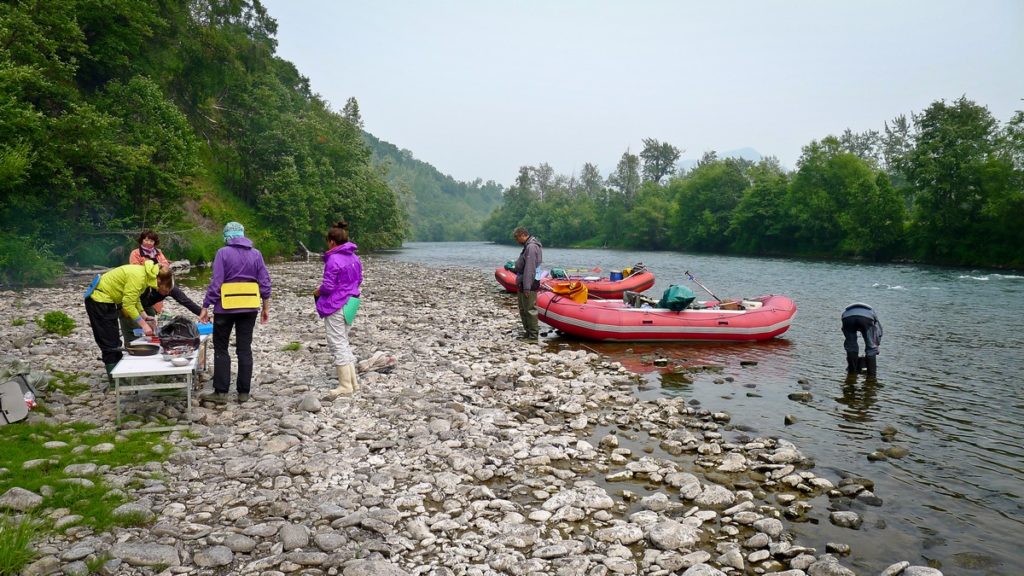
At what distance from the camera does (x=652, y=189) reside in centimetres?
9138

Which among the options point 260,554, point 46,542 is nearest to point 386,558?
point 260,554

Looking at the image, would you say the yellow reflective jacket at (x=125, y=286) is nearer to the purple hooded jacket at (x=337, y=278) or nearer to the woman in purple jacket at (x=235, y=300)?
the woman in purple jacket at (x=235, y=300)

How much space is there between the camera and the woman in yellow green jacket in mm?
6965

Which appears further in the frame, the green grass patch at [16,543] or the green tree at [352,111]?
the green tree at [352,111]

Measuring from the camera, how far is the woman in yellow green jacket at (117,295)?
6965 mm

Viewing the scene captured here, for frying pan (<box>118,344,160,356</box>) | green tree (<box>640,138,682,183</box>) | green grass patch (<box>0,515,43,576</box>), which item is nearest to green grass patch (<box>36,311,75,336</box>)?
frying pan (<box>118,344,160,356</box>)

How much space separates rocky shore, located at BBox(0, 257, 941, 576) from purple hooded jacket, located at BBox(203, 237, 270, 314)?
1.27 metres

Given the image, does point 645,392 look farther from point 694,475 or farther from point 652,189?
point 652,189

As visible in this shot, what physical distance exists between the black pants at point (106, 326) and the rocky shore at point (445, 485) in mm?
542

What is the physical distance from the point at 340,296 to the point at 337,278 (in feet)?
0.80

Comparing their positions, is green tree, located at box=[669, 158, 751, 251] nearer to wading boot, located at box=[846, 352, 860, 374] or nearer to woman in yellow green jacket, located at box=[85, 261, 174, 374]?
wading boot, located at box=[846, 352, 860, 374]

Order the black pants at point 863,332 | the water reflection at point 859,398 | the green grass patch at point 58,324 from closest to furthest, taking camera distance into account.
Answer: the water reflection at point 859,398 → the green grass patch at point 58,324 → the black pants at point 863,332

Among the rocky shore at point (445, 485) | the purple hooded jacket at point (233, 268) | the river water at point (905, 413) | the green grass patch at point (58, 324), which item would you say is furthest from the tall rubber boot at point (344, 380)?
the green grass patch at point (58, 324)

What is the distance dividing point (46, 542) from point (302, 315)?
11178 mm
